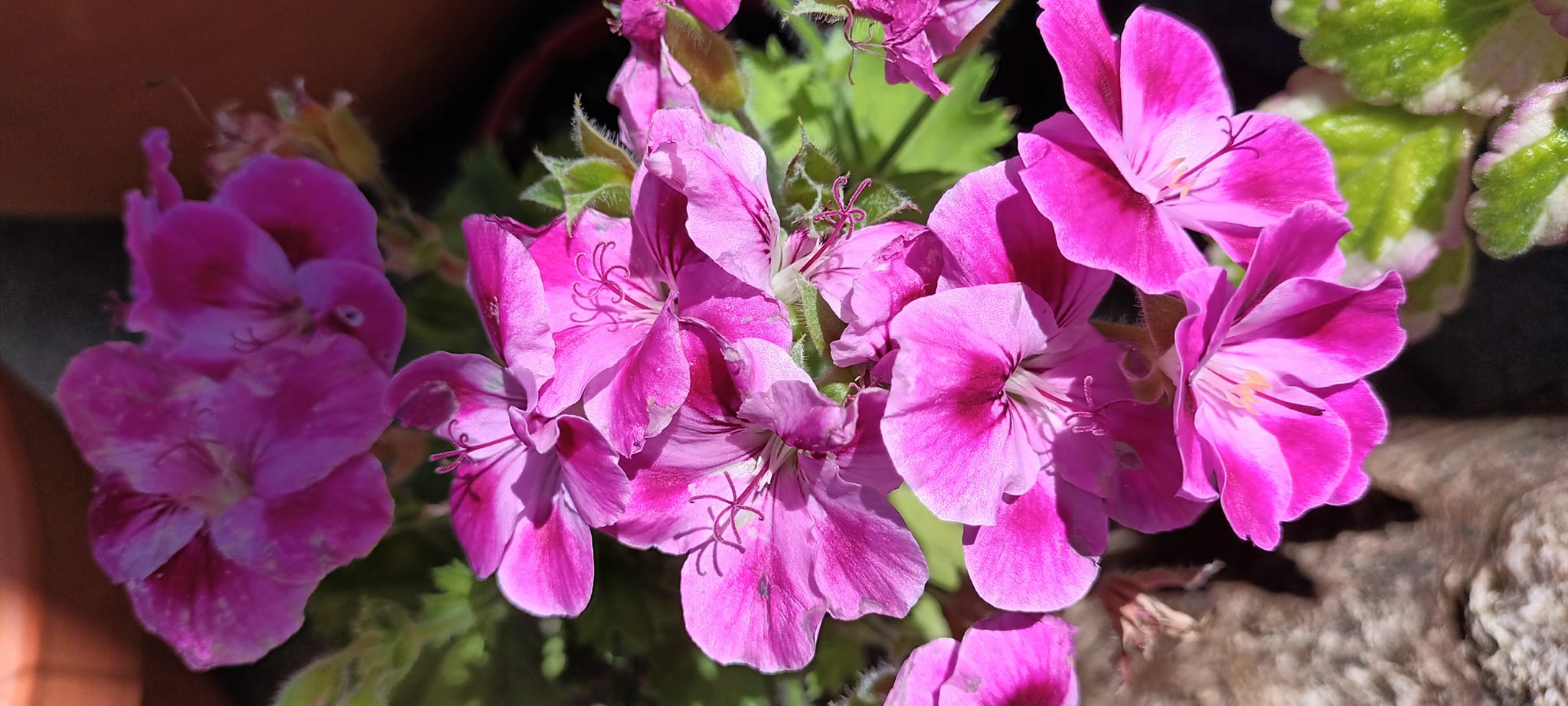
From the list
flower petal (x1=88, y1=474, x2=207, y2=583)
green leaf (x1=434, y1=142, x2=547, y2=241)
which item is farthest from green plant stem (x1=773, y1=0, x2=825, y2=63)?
flower petal (x1=88, y1=474, x2=207, y2=583)

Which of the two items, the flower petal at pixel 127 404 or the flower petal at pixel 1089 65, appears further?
the flower petal at pixel 127 404

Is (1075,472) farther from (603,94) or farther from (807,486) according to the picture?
(603,94)

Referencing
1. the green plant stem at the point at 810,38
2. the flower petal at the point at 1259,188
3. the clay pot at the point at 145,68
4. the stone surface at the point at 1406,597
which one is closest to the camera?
the flower petal at the point at 1259,188

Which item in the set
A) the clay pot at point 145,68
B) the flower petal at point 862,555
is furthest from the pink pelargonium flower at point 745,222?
the clay pot at point 145,68

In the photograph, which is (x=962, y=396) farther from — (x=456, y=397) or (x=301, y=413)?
(x=301, y=413)

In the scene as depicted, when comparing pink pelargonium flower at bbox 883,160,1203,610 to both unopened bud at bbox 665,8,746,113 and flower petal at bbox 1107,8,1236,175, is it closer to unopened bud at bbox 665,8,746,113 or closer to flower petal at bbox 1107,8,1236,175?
flower petal at bbox 1107,8,1236,175

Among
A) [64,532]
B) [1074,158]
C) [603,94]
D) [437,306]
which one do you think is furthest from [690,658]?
[603,94]

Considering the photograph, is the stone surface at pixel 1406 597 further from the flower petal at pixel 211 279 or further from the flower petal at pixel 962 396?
the flower petal at pixel 211 279
